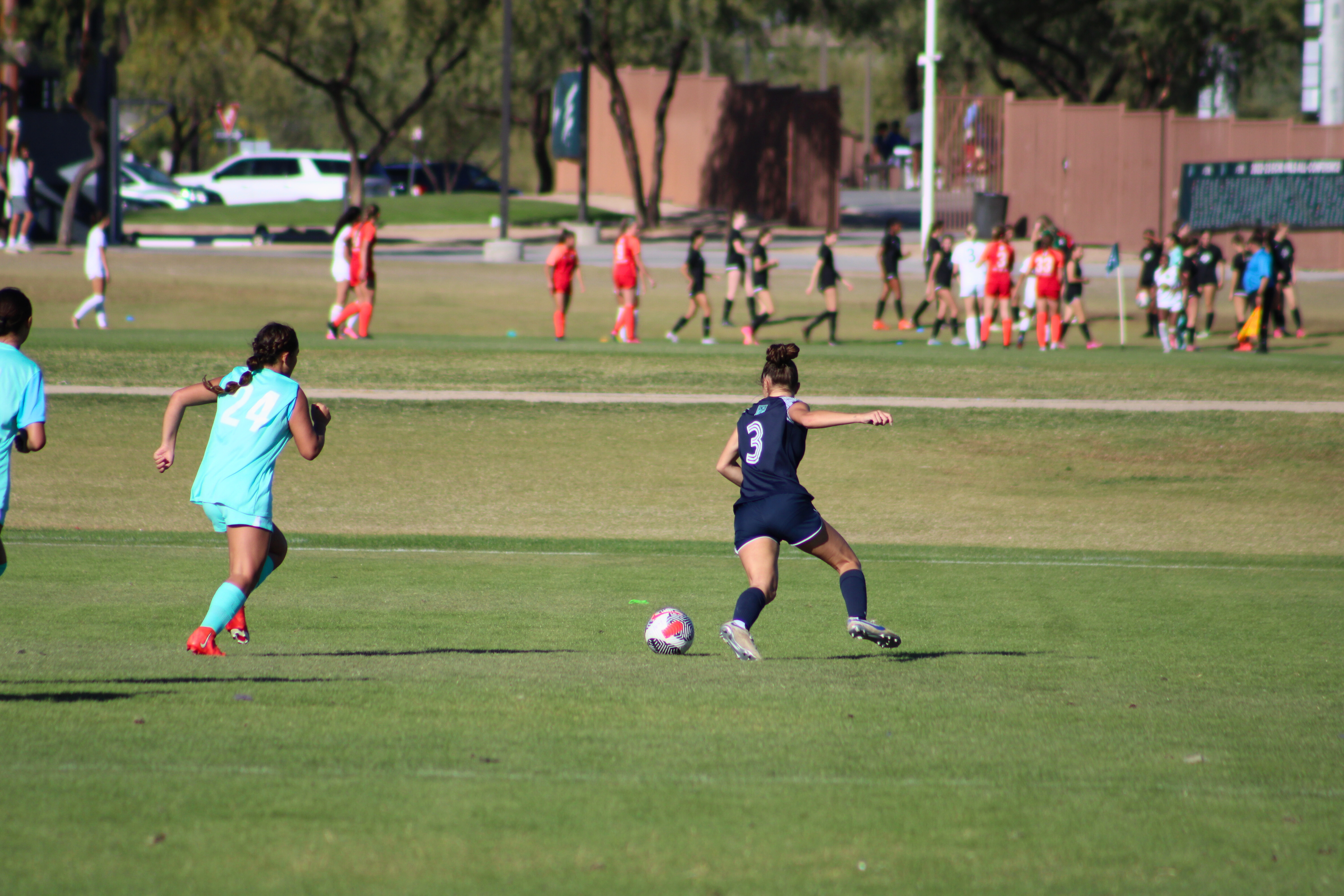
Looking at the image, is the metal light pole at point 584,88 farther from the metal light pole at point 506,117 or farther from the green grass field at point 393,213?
the metal light pole at point 506,117

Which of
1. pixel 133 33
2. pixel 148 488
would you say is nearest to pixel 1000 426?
pixel 148 488

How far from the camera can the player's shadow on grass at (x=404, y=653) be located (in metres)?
7.49

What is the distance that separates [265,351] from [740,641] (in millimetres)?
2814

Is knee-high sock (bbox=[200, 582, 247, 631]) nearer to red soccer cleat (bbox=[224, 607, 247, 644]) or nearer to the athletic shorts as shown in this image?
red soccer cleat (bbox=[224, 607, 247, 644])

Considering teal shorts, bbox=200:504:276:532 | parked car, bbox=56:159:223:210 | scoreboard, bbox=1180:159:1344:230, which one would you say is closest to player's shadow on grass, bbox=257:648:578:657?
teal shorts, bbox=200:504:276:532

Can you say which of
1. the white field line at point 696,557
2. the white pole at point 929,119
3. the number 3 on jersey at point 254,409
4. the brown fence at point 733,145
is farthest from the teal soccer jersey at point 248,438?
the brown fence at point 733,145

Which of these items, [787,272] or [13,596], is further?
[787,272]

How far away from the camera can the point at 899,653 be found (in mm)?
8133

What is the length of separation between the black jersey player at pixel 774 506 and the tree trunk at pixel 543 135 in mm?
55599

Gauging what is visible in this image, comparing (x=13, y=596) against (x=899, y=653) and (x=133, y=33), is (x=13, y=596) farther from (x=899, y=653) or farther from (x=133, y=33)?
(x=133, y=33)

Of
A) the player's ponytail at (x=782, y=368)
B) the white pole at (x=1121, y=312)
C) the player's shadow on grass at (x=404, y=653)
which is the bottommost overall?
the player's shadow on grass at (x=404, y=653)

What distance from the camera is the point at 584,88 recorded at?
45.1 metres

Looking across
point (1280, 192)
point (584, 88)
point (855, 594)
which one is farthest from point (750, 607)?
point (584, 88)

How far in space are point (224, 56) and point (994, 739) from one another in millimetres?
51690
